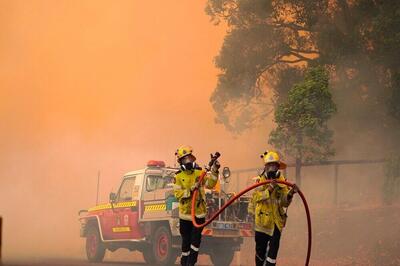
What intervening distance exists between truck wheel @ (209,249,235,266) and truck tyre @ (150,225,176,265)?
4.40 ft

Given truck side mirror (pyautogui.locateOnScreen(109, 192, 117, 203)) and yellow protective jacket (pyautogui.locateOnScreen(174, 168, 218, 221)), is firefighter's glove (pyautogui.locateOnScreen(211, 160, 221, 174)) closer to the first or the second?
yellow protective jacket (pyautogui.locateOnScreen(174, 168, 218, 221))

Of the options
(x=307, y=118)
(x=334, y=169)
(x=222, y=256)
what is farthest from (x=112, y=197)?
(x=334, y=169)

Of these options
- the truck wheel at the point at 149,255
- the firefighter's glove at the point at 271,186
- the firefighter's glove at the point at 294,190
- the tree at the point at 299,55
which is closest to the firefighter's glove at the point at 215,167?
the firefighter's glove at the point at 271,186

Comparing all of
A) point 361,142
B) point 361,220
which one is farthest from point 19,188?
point 361,220

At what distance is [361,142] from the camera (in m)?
25.9

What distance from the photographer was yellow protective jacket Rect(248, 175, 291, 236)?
34.0 ft

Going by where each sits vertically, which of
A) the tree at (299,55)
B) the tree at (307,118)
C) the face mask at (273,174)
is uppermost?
the tree at (299,55)

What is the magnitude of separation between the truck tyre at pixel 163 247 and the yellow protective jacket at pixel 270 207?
676cm

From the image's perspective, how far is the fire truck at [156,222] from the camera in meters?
16.5

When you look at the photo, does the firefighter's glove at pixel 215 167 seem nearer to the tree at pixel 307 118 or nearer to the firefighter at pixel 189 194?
the firefighter at pixel 189 194

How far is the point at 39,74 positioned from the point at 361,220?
86.4 ft

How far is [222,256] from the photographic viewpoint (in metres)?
18.0

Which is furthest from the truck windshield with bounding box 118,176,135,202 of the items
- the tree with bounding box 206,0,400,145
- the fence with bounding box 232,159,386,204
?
the tree with bounding box 206,0,400,145

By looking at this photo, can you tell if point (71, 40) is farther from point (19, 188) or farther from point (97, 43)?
point (19, 188)
